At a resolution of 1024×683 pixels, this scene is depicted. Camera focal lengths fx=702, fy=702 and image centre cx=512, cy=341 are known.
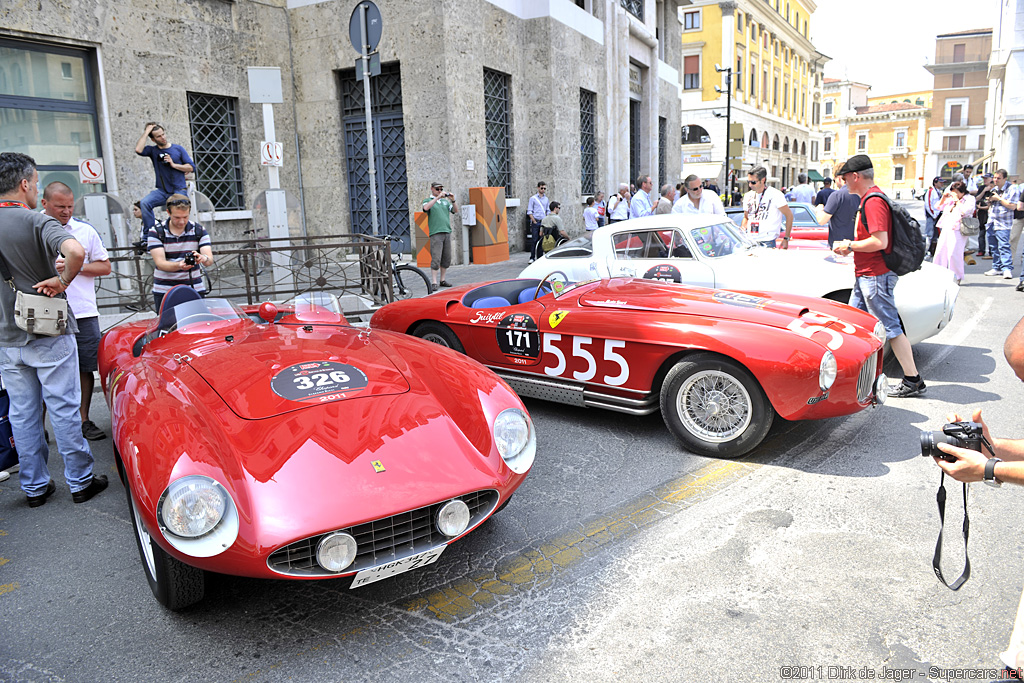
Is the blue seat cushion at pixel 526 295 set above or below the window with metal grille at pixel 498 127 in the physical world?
below

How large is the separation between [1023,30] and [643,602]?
37.1 metres

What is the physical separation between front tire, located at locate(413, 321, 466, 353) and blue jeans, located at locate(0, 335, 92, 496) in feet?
8.12

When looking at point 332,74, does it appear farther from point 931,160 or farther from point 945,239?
point 931,160

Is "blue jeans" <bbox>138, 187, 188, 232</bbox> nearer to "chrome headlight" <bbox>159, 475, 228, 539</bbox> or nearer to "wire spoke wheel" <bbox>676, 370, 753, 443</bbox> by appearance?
"wire spoke wheel" <bbox>676, 370, 753, 443</bbox>

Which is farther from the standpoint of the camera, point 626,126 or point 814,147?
point 814,147

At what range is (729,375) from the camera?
4.09m

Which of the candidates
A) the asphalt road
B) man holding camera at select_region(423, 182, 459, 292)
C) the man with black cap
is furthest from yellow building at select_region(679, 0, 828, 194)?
the asphalt road

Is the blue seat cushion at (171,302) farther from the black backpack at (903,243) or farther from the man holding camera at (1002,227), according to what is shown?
the man holding camera at (1002,227)

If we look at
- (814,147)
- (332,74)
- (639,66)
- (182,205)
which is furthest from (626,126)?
(814,147)

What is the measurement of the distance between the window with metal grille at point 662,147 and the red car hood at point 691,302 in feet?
70.1

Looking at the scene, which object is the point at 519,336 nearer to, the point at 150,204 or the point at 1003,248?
the point at 150,204

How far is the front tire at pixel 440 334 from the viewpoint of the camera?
5539mm

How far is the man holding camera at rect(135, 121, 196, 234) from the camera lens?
27.3 feet

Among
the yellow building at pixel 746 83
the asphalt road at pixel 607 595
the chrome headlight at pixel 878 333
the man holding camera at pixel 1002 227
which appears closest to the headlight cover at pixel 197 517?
the asphalt road at pixel 607 595
